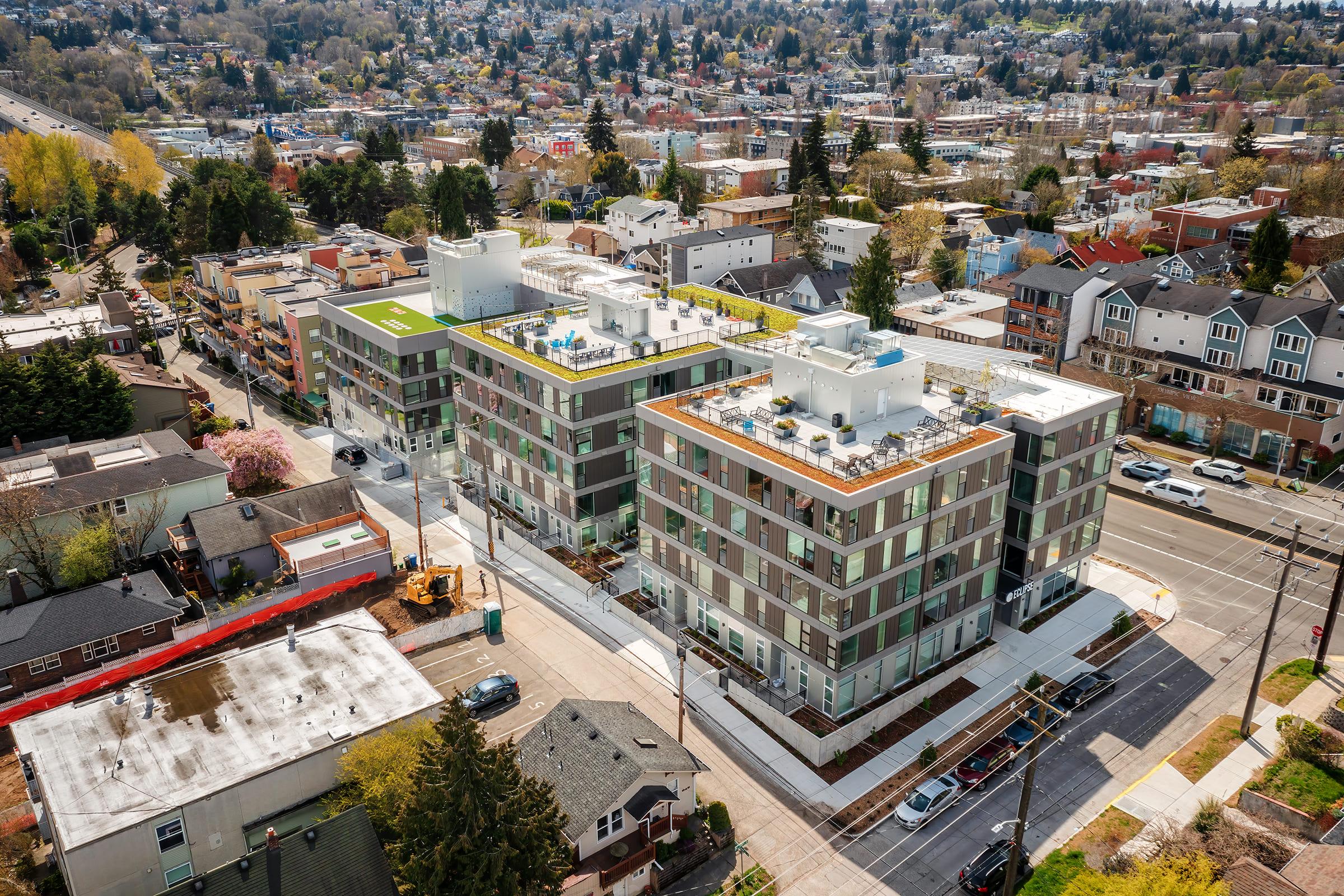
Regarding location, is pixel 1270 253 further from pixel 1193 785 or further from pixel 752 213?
pixel 1193 785

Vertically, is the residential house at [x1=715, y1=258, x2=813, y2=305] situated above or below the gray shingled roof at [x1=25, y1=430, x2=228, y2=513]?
above

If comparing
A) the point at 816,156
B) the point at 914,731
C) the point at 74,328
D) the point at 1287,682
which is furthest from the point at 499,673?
the point at 816,156

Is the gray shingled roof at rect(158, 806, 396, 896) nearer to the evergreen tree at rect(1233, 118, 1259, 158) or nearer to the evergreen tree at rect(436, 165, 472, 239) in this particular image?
the evergreen tree at rect(436, 165, 472, 239)

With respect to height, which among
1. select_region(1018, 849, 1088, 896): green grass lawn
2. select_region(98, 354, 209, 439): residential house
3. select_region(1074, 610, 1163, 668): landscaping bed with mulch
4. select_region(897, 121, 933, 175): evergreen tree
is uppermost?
select_region(897, 121, 933, 175): evergreen tree

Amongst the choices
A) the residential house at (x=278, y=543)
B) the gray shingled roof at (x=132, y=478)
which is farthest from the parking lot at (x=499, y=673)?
the gray shingled roof at (x=132, y=478)

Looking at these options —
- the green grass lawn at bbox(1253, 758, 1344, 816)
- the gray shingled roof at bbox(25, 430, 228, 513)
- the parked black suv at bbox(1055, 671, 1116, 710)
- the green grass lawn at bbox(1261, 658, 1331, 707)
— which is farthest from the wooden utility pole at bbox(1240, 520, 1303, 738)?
the gray shingled roof at bbox(25, 430, 228, 513)

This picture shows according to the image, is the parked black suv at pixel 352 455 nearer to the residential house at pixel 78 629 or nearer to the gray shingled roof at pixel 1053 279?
the residential house at pixel 78 629
